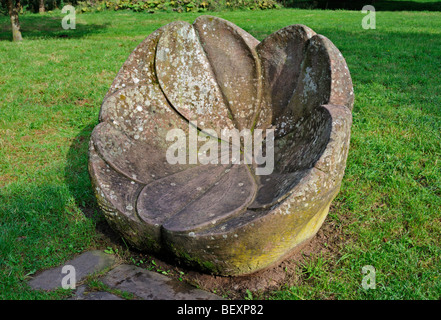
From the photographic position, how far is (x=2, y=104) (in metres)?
5.78

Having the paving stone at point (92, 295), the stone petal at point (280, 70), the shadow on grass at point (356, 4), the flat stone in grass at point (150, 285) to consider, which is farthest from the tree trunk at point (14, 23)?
the shadow on grass at point (356, 4)

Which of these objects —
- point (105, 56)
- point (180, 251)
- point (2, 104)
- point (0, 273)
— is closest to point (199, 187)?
point (180, 251)

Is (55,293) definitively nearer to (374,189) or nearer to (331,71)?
(331,71)

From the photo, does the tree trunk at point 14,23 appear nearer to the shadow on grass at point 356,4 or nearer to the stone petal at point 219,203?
the stone petal at point 219,203

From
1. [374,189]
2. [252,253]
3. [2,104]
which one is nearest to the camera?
[252,253]

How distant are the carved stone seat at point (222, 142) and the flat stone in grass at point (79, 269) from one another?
0.32 metres

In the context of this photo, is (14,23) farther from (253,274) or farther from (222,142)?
(253,274)

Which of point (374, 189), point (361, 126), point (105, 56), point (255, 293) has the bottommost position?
point (255, 293)

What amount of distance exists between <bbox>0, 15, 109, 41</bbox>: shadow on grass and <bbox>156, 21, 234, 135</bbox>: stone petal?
25.2 feet

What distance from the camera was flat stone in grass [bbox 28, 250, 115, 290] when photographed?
9.01ft

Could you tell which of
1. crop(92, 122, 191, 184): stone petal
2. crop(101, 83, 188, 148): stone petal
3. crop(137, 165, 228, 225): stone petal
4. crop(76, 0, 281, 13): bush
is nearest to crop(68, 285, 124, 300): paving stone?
crop(137, 165, 228, 225): stone petal

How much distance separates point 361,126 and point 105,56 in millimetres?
5408

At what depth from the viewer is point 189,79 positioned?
3.95 m

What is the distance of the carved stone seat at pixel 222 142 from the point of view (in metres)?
2.49
